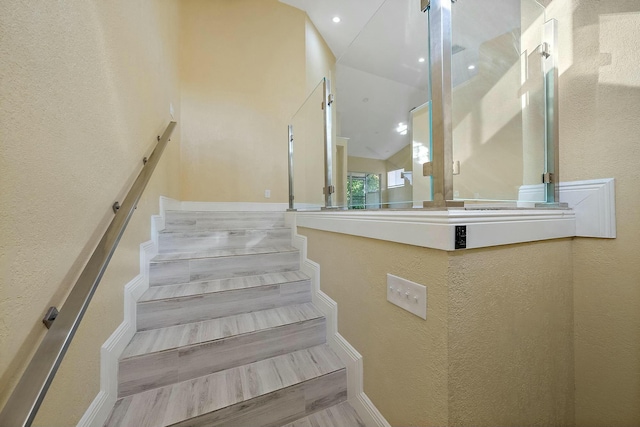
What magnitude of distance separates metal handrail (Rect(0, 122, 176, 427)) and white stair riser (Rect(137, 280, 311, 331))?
61 centimetres

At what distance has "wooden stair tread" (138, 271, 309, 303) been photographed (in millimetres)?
1390

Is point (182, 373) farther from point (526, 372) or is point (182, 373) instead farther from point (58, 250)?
point (526, 372)

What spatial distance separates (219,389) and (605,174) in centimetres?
200

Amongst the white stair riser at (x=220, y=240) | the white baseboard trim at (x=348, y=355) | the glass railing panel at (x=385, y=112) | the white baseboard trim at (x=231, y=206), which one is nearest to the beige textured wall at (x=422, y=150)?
the glass railing panel at (x=385, y=112)

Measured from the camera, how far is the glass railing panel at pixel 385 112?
1.11m

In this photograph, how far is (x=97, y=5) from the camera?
1.01m

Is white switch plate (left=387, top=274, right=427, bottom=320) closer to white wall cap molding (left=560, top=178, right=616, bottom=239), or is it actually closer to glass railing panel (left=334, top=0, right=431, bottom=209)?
glass railing panel (left=334, top=0, right=431, bottom=209)

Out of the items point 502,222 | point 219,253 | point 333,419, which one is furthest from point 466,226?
point 219,253

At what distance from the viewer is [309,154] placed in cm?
241

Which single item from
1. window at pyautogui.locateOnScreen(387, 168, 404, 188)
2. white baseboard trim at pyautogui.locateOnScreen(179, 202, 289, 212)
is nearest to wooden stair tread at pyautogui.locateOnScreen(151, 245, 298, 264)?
window at pyautogui.locateOnScreen(387, 168, 404, 188)

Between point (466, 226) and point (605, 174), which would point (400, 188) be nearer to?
point (466, 226)

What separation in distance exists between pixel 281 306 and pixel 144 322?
0.80 m

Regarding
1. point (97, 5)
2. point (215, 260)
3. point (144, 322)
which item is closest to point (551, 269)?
point (215, 260)

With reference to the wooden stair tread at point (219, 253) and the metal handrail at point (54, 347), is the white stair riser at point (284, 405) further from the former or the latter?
the wooden stair tread at point (219, 253)
